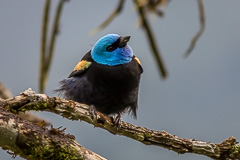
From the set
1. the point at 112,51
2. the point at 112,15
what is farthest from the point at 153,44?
the point at 112,51

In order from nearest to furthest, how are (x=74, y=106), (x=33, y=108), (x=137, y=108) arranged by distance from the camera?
1. (x=33, y=108)
2. (x=74, y=106)
3. (x=137, y=108)

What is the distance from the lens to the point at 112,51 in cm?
427

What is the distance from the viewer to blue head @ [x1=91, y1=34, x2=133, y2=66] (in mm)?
4242

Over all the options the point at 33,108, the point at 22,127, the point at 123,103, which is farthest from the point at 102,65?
the point at 22,127

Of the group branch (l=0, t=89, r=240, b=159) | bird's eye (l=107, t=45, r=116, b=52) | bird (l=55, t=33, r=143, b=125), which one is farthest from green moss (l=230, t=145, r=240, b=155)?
bird's eye (l=107, t=45, r=116, b=52)

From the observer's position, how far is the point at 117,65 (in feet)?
13.8

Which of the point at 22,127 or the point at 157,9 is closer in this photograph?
the point at 157,9

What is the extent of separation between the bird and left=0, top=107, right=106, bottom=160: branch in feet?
4.38

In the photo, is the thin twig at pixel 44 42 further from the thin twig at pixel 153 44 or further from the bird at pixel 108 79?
the bird at pixel 108 79

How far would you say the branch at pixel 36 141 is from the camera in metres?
2.52

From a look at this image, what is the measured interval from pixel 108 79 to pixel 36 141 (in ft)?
5.29

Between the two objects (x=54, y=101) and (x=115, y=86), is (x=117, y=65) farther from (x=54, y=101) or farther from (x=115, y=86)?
(x=54, y=101)

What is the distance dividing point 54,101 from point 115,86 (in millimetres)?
1267

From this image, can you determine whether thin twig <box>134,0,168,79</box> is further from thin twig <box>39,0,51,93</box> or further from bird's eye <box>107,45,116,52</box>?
bird's eye <box>107,45,116,52</box>
